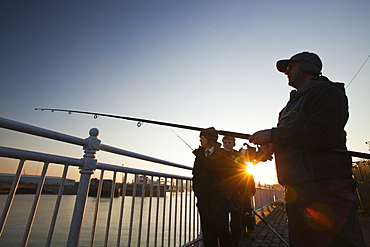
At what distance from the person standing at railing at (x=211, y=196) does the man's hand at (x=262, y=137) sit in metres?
A: 0.65

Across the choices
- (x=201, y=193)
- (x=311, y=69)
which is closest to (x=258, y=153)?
(x=311, y=69)

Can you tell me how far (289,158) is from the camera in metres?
1.30

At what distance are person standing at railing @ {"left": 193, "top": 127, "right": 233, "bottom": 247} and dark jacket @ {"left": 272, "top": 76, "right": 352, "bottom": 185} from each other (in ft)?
2.87

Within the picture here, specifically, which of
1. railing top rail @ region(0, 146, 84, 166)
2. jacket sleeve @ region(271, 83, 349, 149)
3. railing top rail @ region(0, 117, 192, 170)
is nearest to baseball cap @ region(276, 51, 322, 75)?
jacket sleeve @ region(271, 83, 349, 149)

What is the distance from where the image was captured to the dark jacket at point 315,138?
116cm

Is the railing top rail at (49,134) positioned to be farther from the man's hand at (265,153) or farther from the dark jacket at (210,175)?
the man's hand at (265,153)

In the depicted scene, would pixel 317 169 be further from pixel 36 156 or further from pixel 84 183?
pixel 36 156

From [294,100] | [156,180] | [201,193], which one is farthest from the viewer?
[156,180]

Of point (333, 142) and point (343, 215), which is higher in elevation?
point (333, 142)

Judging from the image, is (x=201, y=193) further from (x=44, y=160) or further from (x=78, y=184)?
(x=44, y=160)

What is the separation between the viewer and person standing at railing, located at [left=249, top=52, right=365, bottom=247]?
42.2 inches

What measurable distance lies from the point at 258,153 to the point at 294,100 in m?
0.50

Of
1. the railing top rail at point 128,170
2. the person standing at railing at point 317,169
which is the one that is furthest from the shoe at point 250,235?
the person standing at railing at point 317,169

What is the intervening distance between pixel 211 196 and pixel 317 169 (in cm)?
137
